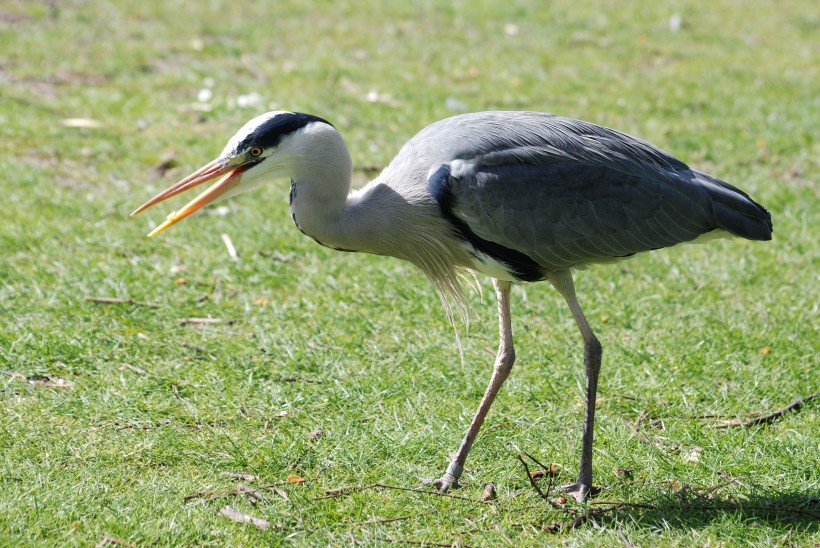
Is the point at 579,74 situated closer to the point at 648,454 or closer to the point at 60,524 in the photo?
the point at 648,454

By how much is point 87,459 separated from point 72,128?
5.10 meters

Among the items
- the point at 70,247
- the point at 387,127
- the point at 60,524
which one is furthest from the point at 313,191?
the point at 387,127

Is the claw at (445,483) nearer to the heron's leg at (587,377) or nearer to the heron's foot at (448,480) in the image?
the heron's foot at (448,480)

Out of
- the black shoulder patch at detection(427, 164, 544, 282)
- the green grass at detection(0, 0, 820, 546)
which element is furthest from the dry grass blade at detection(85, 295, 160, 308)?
the black shoulder patch at detection(427, 164, 544, 282)

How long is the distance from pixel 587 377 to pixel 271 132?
1941 millimetres

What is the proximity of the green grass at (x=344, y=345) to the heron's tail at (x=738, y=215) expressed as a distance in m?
1.03

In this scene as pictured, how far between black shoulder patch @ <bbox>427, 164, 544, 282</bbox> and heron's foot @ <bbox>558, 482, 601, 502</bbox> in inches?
41.1

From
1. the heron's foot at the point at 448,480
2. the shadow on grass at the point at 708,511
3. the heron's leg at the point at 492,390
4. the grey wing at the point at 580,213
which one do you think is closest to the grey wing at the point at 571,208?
the grey wing at the point at 580,213

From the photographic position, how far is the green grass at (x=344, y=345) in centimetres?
440

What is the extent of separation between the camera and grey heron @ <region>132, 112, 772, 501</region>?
4.68m

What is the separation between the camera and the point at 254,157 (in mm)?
4656

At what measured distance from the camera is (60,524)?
161 inches

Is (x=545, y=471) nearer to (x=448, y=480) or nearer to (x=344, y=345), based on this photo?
(x=448, y=480)

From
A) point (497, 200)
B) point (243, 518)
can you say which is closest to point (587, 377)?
point (497, 200)
